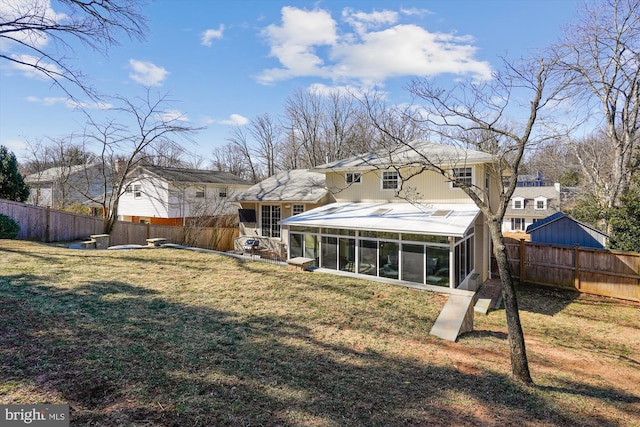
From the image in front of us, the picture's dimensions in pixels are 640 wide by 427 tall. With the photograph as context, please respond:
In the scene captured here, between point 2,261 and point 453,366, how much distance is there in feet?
39.5

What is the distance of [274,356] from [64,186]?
2829 centimetres

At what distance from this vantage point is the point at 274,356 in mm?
4980

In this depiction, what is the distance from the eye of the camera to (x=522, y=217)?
37.0 meters

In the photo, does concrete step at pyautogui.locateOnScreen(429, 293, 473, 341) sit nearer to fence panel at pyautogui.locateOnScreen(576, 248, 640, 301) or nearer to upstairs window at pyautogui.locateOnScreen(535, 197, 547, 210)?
fence panel at pyautogui.locateOnScreen(576, 248, 640, 301)

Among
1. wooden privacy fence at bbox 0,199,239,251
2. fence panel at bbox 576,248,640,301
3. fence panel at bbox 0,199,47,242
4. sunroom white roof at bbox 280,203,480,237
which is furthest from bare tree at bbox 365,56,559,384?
fence panel at bbox 0,199,47,242

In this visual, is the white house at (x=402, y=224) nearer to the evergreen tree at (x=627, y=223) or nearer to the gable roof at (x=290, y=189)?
the gable roof at (x=290, y=189)

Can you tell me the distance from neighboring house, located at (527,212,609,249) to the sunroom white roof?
6870 millimetres

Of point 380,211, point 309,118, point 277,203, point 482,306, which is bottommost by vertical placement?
point 482,306

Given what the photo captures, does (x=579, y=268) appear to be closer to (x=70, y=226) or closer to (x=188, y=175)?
(x=70, y=226)

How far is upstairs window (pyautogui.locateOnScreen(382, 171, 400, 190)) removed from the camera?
14873 millimetres

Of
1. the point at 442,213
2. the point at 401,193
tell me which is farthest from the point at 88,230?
the point at 442,213

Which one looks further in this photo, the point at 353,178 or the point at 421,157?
the point at 353,178

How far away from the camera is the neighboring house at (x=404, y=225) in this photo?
36.0 feet

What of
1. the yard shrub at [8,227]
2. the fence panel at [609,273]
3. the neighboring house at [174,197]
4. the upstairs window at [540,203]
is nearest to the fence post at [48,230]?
the yard shrub at [8,227]
